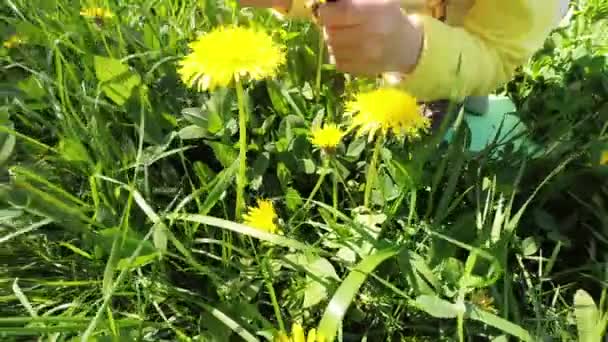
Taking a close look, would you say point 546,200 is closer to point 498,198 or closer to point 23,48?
point 498,198

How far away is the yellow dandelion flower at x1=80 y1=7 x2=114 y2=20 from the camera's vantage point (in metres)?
0.84

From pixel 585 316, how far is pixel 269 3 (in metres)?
0.53

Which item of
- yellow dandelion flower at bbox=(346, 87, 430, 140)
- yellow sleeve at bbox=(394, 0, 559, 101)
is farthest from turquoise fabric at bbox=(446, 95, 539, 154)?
yellow dandelion flower at bbox=(346, 87, 430, 140)

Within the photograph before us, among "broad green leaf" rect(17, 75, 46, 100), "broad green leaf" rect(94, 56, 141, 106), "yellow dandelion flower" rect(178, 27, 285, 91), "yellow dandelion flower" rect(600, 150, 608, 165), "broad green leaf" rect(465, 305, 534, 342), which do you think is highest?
"yellow dandelion flower" rect(178, 27, 285, 91)

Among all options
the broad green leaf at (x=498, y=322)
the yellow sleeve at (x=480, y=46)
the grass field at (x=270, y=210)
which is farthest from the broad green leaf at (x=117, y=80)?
the broad green leaf at (x=498, y=322)

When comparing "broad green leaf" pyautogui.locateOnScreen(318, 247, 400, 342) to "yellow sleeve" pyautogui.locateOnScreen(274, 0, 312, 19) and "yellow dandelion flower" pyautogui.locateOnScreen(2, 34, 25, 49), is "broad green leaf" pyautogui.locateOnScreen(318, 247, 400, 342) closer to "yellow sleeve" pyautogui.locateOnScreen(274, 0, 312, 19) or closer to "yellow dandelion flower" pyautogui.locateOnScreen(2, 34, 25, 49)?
"yellow sleeve" pyautogui.locateOnScreen(274, 0, 312, 19)

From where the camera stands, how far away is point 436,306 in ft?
1.73

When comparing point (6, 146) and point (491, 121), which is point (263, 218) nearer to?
point (6, 146)

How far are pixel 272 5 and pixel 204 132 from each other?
230 mm

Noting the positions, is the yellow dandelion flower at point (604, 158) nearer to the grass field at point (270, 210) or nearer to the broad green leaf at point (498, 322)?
the grass field at point (270, 210)

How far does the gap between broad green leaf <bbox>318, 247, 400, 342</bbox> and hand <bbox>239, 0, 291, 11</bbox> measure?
38 cm

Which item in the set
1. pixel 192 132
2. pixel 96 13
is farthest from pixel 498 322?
pixel 96 13

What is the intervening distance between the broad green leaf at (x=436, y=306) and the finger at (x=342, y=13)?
0.83ft

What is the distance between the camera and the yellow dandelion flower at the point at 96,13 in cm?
84
